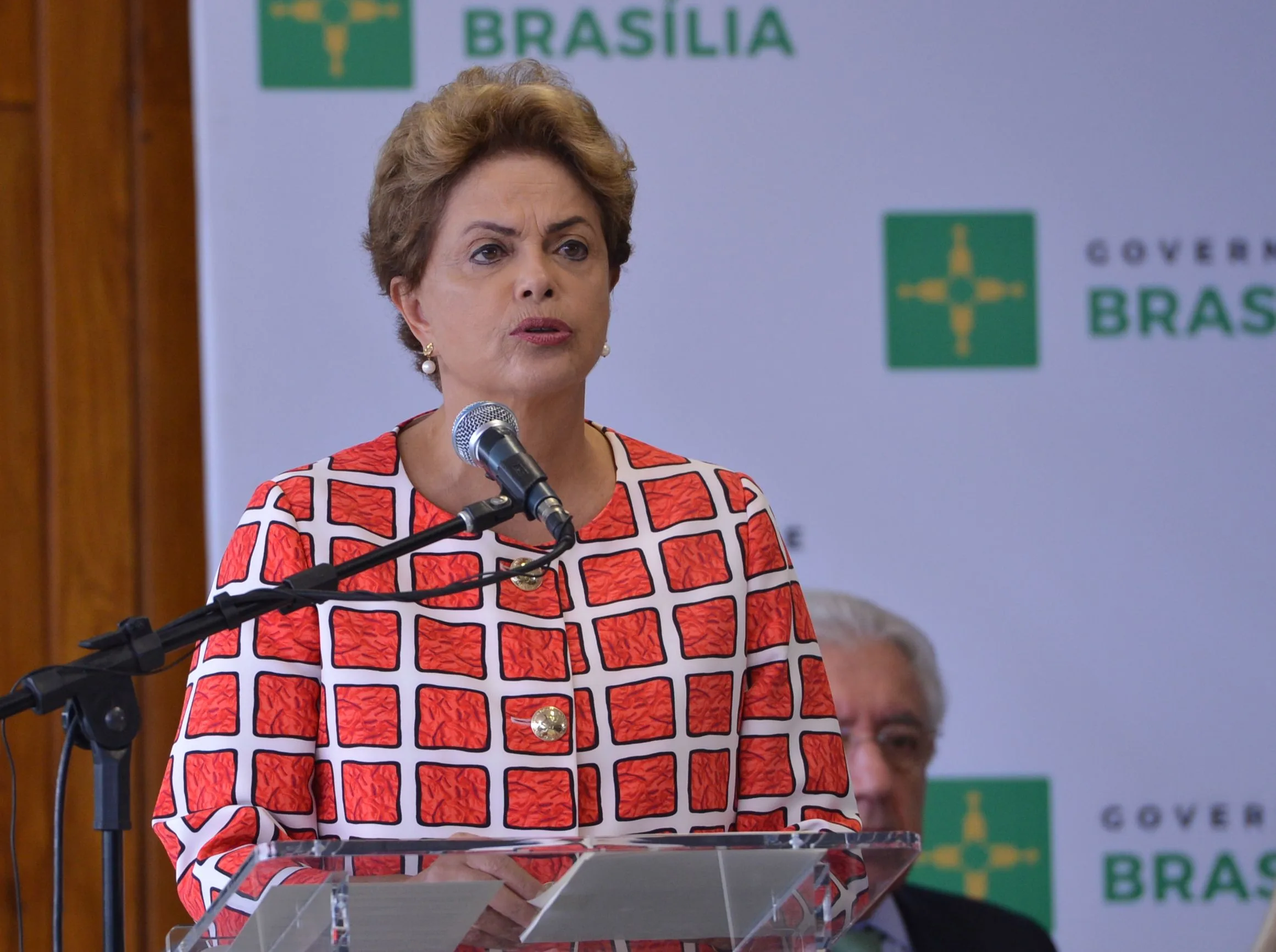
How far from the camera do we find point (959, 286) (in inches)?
119

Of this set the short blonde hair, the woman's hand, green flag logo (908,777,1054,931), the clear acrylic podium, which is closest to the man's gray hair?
green flag logo (908,777,1054,931)

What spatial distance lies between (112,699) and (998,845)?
2025 mm

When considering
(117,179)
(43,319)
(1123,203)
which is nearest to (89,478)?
(43,319)

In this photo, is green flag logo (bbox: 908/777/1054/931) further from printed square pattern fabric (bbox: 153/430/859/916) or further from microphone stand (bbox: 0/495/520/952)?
microphone stand (bbox: 0/495/520/952)

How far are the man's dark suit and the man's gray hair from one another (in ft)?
1.01

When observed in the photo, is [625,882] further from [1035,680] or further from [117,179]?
[117,179]

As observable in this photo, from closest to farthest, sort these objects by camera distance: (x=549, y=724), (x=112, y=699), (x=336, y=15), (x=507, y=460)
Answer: (x=112, y=699)
(x=507, y=460)
(x=549, y=724)
(x=336, y=15)

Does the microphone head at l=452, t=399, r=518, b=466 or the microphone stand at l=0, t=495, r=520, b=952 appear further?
the microphone head at l=452, t=399, r=518, b=466

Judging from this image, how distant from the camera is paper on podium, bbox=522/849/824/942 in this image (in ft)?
4.24

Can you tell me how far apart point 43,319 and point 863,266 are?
5.08 feet

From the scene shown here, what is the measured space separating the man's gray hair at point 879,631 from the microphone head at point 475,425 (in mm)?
1460

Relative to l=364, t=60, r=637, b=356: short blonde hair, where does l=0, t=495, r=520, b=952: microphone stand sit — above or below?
below

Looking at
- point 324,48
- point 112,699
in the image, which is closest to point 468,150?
point 112,699

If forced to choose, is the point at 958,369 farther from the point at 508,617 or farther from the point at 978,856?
the point at 508,617
